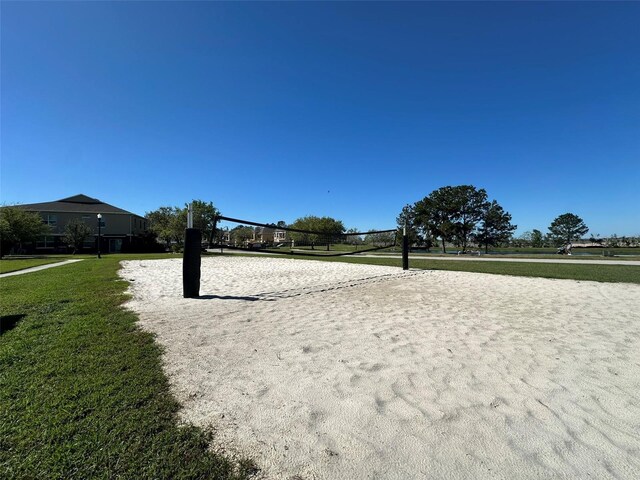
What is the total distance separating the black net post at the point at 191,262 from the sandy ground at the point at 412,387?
952mm

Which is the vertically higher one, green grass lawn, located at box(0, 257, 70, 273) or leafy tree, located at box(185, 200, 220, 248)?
leafy tree, located at box(185, 200, 220, 248)

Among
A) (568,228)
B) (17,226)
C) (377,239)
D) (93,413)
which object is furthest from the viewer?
(568,228)

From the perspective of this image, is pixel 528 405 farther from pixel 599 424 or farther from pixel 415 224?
pixel 415 224

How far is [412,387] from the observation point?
8.29ft

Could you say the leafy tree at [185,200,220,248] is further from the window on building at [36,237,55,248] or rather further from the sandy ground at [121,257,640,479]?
the sandy ground at [121,257,640,479]

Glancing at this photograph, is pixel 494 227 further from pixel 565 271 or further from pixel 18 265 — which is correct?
pixel 18 265

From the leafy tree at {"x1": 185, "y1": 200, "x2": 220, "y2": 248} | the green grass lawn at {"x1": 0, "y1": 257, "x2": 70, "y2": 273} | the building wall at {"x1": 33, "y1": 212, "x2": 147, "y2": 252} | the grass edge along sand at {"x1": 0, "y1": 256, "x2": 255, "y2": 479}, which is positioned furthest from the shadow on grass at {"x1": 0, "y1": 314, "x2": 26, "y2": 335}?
the building wall at {"x1": 33, "y1": 212, "x2": 147, "y2": 252}

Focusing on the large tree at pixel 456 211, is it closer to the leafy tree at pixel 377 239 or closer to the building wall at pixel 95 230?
the leafy tree at pixel 377 239

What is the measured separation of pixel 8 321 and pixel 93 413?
3848 millimetres

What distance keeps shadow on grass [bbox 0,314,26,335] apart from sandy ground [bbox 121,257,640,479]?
154 centimetres

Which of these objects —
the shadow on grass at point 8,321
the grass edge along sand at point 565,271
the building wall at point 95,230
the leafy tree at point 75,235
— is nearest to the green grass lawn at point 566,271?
the grass edge along sand at point 565,271

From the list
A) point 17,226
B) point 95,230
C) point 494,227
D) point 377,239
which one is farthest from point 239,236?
point 494,227

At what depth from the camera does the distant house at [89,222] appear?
131ft

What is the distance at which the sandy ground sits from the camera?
1.74 m
